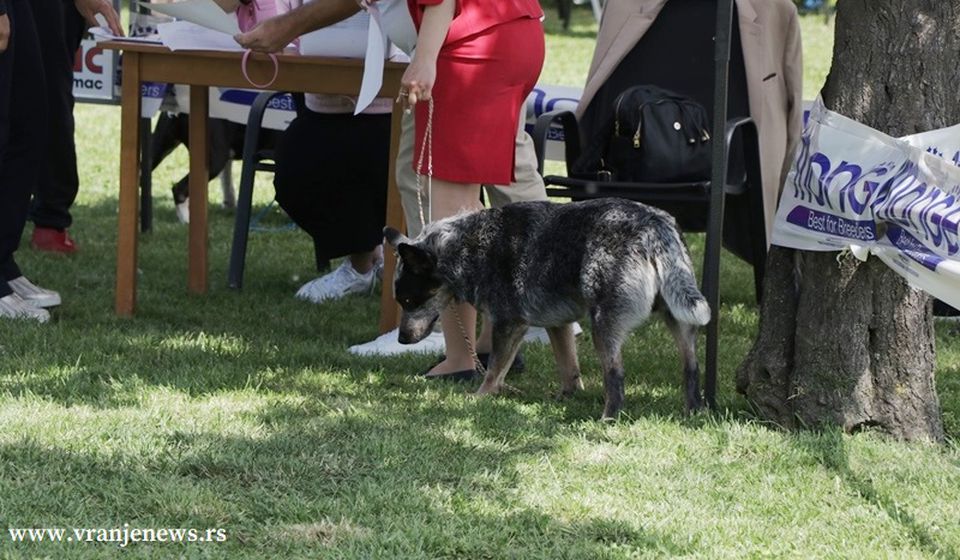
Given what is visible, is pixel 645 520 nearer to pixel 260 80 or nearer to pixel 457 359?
pixel 457 359

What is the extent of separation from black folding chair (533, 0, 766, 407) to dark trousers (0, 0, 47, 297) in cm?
214

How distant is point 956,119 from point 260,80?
268cm

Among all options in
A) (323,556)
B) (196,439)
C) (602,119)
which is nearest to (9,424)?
(196,439)

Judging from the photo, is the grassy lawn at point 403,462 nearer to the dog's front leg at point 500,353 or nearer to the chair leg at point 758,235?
the dog's front leg at point 500,353

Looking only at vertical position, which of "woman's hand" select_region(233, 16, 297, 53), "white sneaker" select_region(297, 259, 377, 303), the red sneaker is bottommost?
the red sneaker

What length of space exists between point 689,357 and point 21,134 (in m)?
3.19

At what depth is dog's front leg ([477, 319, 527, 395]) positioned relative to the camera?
495 cm

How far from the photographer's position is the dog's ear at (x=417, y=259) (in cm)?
492

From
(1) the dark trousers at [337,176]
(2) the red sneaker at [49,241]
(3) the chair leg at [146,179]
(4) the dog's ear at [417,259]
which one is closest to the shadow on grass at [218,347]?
(2) the red sneaker at [49,241]

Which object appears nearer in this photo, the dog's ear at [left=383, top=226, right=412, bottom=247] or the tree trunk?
the tree trunk

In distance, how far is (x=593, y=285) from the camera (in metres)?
4.62

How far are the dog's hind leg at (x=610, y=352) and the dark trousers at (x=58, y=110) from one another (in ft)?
10.3

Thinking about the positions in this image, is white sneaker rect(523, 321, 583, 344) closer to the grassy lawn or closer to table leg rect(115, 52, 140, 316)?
the grassy lawn

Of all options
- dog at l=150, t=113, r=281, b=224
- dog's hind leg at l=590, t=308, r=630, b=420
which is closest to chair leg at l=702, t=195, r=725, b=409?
dog's hind leg at l=590, t=308, r=630, b=420
